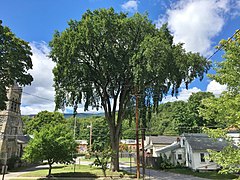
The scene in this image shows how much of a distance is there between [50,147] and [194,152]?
18.5 meters

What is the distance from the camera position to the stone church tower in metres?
30.2

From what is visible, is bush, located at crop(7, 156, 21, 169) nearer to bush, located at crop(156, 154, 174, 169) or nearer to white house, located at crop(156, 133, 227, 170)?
bush, located at crop(156, 154, 174, 169)

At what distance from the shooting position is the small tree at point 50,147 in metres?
20.8

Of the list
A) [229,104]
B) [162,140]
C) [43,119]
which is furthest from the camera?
[43,119]

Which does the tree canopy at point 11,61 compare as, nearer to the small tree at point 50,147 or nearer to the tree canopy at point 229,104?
the small tree at point 50,147

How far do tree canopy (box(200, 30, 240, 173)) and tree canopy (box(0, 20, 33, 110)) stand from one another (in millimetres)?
19573

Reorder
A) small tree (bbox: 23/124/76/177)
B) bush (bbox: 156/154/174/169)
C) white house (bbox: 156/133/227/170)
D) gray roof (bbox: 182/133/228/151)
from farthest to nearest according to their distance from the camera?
bush (bbox: 156/154/174/169)
gray roof (bbox: 182/133/228/151)
white house (bbox: 156/133/227/170)
small tree (bbox: 23/124/76/177)

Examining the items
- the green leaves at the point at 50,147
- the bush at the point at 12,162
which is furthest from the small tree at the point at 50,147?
the bush at the point at 12,162

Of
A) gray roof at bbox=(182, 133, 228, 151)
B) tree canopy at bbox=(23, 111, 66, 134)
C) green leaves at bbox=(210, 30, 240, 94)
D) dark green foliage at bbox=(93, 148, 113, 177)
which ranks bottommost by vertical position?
dark green foliage at bbox=(93, 148, 113, 177)

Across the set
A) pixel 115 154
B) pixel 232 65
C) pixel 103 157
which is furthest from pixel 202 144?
pixel 232 65

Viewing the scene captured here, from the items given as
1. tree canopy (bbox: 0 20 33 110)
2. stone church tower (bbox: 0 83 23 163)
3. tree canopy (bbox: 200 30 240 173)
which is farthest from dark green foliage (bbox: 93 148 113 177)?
tree canopy (bbox: 200 30 240 173)

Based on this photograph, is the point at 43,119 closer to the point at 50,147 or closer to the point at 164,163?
the point at 164,163

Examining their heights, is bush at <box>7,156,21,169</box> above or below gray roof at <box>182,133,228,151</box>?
below

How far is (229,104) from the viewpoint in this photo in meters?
7.19
